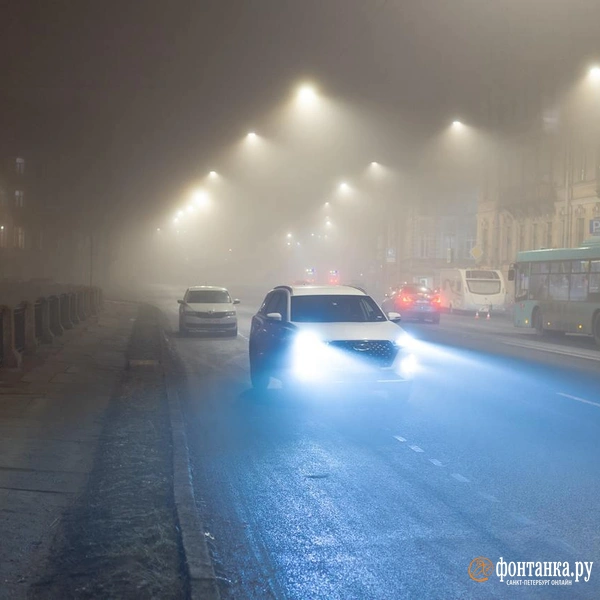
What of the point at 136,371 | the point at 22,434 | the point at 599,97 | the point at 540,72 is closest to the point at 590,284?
the point at 599,97

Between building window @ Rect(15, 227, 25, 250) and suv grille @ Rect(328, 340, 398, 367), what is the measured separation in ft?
263

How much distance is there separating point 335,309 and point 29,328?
8170 mm

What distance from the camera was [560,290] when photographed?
28.2 meters

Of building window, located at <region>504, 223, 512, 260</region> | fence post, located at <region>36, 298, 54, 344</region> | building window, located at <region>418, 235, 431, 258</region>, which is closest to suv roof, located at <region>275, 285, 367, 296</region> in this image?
fence post, located at <region>36, 298, 54, 344</region>

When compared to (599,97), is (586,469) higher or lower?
lower

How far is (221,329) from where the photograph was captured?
26.8 metres

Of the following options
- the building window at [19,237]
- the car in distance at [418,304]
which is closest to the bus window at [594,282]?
the car in distance at [418,304]

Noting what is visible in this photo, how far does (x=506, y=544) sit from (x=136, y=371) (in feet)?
38.2

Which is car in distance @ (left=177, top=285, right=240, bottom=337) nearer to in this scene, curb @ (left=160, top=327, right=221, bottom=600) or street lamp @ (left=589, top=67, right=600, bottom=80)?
street lamp @ (left=589, top=67, right=600, bottom=80)

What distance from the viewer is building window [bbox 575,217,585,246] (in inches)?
2017

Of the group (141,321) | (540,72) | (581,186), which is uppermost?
(540,72)

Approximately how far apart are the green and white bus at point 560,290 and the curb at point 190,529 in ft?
61.2

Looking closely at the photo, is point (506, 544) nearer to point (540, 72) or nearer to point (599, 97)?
point (599, 97)

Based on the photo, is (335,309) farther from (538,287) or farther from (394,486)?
(538,287)
